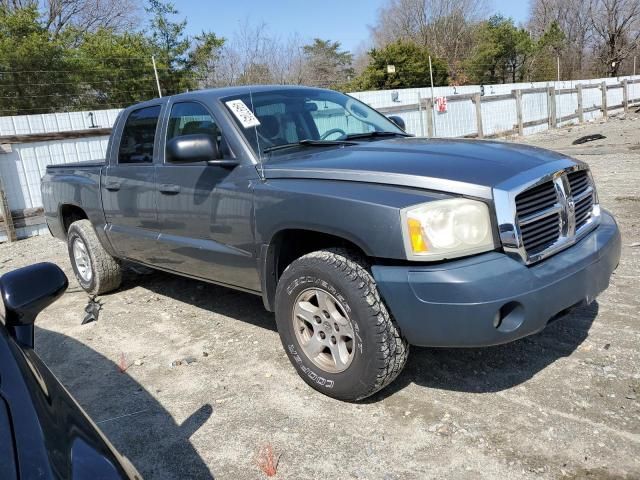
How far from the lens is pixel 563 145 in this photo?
15.9m

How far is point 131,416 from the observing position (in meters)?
3.31

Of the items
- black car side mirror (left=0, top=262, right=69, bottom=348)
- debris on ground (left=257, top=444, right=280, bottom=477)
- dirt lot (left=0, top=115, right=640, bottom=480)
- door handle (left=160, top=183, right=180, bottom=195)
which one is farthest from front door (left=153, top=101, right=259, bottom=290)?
black car side mirror (left=0, top=262, right=69, bottom=348)

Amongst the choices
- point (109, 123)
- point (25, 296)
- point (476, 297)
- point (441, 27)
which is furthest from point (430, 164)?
point (441, 27)

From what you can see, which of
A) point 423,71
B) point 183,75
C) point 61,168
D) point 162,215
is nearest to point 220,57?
point 183,75

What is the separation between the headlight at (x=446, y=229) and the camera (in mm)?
2625

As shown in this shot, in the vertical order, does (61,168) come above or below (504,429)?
above

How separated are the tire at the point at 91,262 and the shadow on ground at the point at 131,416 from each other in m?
1.18

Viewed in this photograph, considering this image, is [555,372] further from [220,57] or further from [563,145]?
[220,57]

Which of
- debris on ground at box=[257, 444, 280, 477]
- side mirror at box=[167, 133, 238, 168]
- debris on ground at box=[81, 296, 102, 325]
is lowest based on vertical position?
debris on ground at box=[257, 444, 280, 477]

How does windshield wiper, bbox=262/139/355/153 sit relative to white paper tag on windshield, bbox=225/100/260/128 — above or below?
below

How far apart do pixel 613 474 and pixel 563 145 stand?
1507 cm

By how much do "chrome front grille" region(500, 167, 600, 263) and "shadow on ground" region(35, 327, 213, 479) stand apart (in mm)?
1853

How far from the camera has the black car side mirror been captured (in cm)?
196

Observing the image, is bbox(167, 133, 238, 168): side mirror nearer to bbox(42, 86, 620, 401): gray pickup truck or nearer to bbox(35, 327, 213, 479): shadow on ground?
bbox(42, 86, 620, 401): gray pickup truck
